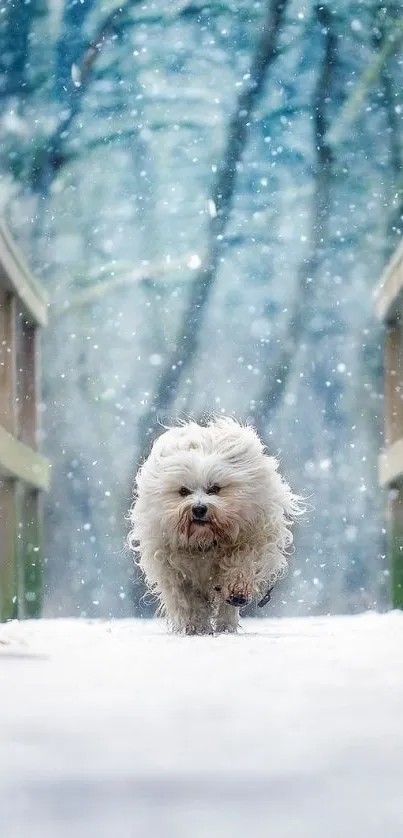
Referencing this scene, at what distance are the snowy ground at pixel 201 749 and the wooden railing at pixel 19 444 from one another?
8.02ft

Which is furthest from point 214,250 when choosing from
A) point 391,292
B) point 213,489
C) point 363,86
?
point 213,489

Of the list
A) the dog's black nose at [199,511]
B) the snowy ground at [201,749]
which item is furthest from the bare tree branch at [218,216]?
the snowy ground at [201,749]

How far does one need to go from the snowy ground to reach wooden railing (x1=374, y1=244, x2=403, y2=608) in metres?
2.75

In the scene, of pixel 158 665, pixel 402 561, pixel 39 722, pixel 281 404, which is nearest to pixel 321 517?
pixel 281 404

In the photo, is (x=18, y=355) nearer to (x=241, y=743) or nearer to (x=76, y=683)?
(x=76, y=683)

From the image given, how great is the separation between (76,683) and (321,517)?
17.2ft

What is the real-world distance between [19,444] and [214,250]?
262cm

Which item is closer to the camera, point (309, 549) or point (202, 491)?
point (202, 491)

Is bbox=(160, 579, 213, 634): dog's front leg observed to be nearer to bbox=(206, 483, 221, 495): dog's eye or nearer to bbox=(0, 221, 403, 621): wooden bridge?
bbox=(206, 483, 221, 495): dog's eye

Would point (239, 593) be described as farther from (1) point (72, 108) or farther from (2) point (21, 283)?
(1) point (72, 108)

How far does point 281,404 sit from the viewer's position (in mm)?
6715

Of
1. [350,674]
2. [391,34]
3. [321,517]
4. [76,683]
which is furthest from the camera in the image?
[321,517]

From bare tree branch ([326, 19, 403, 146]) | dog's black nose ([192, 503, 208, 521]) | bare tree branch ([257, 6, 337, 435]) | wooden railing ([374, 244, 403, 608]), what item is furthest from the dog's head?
bare tree branch ([326, 19, 403, 146])

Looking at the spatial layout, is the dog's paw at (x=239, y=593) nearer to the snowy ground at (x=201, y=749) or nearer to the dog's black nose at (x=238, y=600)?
the dog's black nose at (x=238, y=600)
